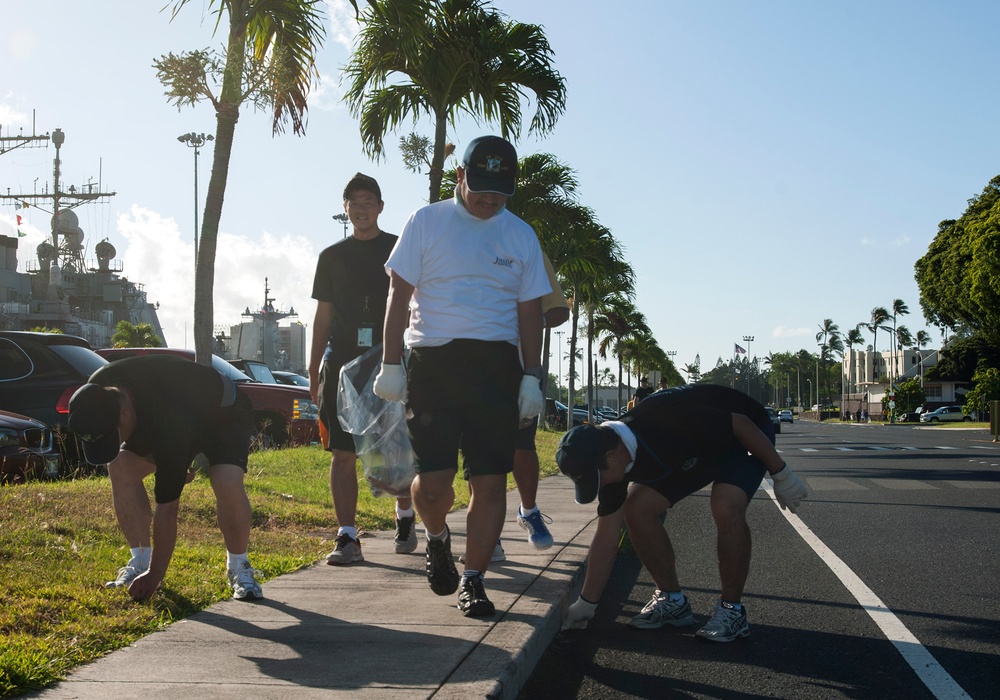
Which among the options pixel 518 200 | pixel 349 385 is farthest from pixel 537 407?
pixel 518 200

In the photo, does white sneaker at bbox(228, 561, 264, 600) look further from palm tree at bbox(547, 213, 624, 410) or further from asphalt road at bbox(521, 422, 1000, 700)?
palm tree at bbox(547, 213, 624, 410)

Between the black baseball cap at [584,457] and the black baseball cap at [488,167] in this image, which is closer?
the black baseball cap at [584,457]

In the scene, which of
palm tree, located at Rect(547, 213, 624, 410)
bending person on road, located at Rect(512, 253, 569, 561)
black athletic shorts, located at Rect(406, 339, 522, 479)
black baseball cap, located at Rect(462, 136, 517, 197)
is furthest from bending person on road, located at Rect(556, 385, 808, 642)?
palm tree, located at Rect(547, 213, 624, 410)

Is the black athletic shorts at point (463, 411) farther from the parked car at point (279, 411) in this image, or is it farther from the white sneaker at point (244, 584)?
the parked car at point (279, 411)

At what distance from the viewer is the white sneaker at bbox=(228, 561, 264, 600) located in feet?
15.5

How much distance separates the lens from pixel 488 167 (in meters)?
4.34

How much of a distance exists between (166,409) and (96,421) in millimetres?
424

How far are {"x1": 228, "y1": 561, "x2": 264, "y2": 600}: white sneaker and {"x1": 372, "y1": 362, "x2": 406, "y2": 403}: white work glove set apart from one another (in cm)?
119

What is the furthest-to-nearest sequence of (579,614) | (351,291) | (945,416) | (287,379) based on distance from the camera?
(945,416), (287,379), (351,291), (579,614)

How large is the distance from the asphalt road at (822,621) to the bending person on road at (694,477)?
236mm

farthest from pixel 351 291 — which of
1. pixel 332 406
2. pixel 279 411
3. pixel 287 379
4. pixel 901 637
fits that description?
pixel 287 379

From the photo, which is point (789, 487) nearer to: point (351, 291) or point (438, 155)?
point (351, 291)

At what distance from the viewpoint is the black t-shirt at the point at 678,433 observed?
444cm

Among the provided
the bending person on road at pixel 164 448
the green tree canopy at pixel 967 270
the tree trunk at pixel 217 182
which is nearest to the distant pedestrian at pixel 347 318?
the bending person on road at pixel 164 448
